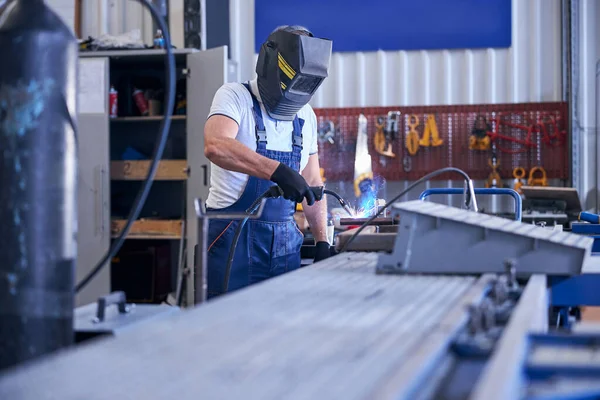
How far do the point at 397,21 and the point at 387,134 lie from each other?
922 millimetres

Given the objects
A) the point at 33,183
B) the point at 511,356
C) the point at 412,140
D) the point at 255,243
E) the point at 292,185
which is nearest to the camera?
the point at 511,356

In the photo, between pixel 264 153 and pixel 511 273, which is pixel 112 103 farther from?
pixel 511 273

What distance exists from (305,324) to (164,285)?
5.18m

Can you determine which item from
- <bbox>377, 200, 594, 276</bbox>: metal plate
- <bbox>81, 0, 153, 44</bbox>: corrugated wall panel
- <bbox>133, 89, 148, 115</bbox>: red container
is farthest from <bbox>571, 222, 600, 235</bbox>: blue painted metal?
<bbox>81, 0, 153, 44</bbox>: corrugated wall panel

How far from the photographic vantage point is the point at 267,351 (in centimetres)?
104

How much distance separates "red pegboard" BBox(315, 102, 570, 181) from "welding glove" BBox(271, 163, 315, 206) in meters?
3.50

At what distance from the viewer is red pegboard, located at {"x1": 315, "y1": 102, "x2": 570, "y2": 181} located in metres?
5.82

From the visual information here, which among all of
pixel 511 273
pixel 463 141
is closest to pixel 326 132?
pixel 463 141

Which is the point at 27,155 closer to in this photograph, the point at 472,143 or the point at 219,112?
the point at 219,112

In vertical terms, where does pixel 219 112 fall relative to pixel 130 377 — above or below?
above

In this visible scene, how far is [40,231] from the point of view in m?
1.15

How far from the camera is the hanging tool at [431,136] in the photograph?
590 centimetres

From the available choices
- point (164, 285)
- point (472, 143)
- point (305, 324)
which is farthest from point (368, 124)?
point (305, 324)

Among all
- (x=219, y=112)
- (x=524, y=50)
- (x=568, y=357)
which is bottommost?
(x=568, y=357)
